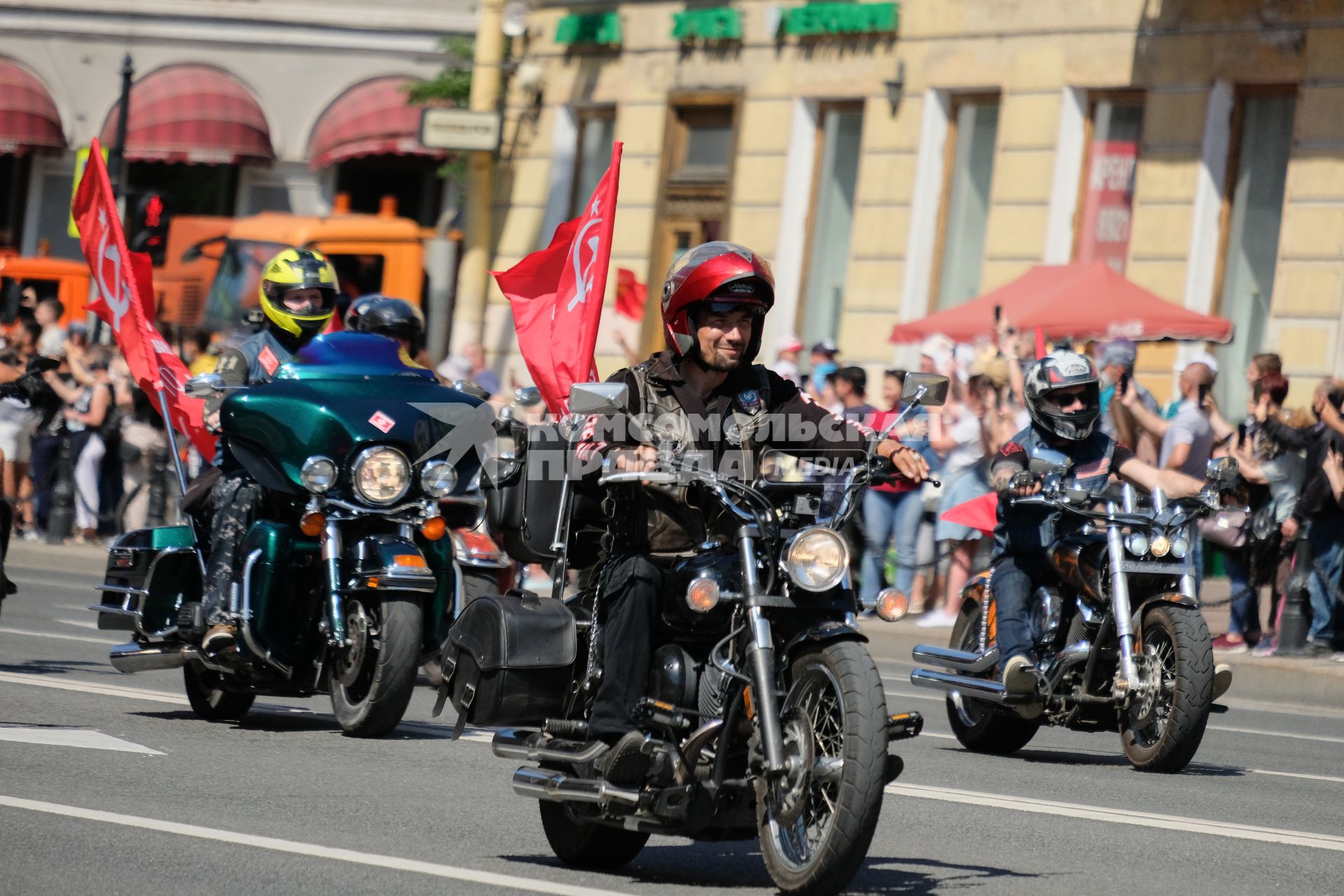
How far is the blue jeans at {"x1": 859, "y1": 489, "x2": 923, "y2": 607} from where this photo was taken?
53.0 feet

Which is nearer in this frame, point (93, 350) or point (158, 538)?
point (158, 538)

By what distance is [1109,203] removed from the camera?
21703 mm

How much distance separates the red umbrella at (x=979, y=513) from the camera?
11234 millimetres

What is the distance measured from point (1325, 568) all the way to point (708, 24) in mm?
12815

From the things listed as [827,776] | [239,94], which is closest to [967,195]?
[827,776]

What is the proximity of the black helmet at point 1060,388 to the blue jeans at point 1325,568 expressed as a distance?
15.2ft

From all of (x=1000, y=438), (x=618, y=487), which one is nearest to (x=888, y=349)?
(x=1000, y=438)

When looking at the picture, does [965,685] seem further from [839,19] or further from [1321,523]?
[839,19]

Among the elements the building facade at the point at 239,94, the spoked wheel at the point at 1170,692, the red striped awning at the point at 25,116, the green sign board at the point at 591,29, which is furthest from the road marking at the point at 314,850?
the red striped awning at the point at 25,116

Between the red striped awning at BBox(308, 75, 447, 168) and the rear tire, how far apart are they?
30.9 metres

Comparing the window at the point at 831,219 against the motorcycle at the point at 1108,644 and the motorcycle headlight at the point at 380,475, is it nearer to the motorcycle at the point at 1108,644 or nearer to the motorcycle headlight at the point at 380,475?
the motorcycle at the point at 1108,644

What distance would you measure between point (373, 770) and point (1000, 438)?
326 inches

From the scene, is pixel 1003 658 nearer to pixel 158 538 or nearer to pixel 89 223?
pixel 158 538

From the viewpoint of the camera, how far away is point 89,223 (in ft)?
41.7
